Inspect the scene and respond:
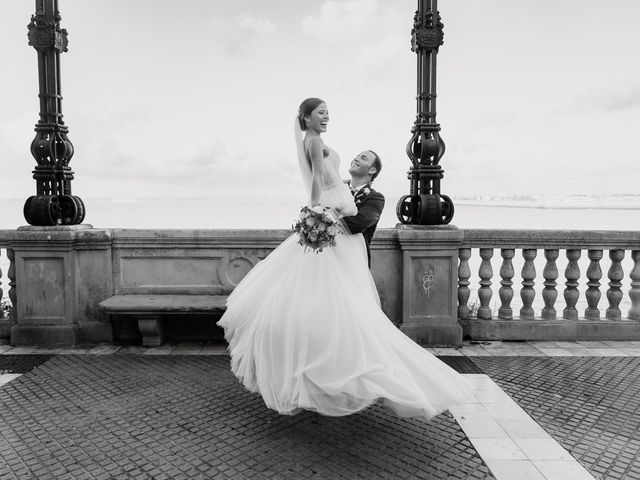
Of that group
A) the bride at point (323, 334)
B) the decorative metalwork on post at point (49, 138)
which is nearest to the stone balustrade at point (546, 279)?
the bride at point (323, 334)

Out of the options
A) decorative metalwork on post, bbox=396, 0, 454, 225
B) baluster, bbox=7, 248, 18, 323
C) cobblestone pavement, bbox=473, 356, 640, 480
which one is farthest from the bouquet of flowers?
baluster, bbox=7, 248, 18, 323

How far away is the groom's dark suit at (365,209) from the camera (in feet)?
12.9

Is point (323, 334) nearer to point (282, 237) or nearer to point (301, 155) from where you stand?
point (301, 155)

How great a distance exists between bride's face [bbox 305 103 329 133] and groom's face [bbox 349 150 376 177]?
41 cm

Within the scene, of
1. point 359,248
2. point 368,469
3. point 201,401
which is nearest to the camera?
point 368,469

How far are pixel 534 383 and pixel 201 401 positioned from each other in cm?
289

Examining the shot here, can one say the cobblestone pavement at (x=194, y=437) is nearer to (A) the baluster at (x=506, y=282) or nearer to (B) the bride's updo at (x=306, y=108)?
(B) the bride's updo at (x=306, y=108)

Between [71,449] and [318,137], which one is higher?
→ [318,137]

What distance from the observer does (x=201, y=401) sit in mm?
4328

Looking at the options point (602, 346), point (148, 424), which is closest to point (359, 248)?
point (148, 424)

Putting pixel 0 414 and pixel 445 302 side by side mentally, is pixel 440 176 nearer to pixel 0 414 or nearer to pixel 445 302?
pixel 445 302

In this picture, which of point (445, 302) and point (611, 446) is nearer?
point (611, 446)

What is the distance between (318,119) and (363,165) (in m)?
0.52

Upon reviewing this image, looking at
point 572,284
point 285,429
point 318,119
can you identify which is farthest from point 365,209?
point 572,284
